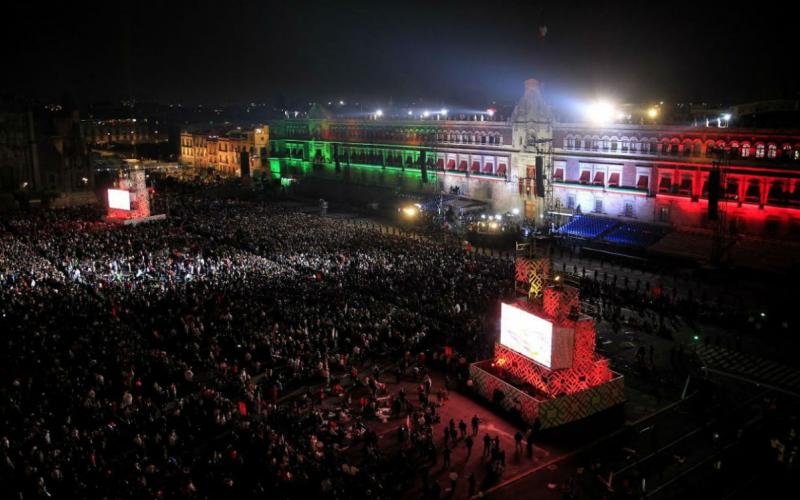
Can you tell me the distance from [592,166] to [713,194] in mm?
10596

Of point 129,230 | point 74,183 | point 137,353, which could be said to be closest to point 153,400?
point 137,353

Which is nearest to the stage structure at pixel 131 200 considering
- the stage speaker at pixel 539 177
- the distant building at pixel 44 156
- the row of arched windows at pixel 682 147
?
the distant building at pixel 44 156

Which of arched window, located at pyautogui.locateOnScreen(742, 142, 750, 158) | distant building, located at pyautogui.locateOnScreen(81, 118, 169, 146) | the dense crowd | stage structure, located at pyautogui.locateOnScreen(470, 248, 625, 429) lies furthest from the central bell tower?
distant building, located at pyautogui.locateOnScreen(81, 118, 169, 146)

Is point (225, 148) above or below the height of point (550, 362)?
above

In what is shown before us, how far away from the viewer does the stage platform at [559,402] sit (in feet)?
63.9

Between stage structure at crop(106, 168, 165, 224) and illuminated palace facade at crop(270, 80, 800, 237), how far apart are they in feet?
80.3

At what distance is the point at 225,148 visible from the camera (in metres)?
92.9

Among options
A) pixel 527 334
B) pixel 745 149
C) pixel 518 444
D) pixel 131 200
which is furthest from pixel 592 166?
pixel 131 200

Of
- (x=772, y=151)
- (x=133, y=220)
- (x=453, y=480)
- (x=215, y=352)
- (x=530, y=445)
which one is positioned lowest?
(x=453, y=480)

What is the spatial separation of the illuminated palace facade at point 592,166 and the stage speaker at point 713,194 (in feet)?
4.33

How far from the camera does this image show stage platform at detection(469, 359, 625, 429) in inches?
766

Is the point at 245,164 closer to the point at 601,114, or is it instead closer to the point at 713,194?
the point at 601,114

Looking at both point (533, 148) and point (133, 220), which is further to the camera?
point (133, 220)

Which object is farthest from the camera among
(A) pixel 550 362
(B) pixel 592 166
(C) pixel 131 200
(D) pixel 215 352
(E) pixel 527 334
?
(C) pixel 131 200
